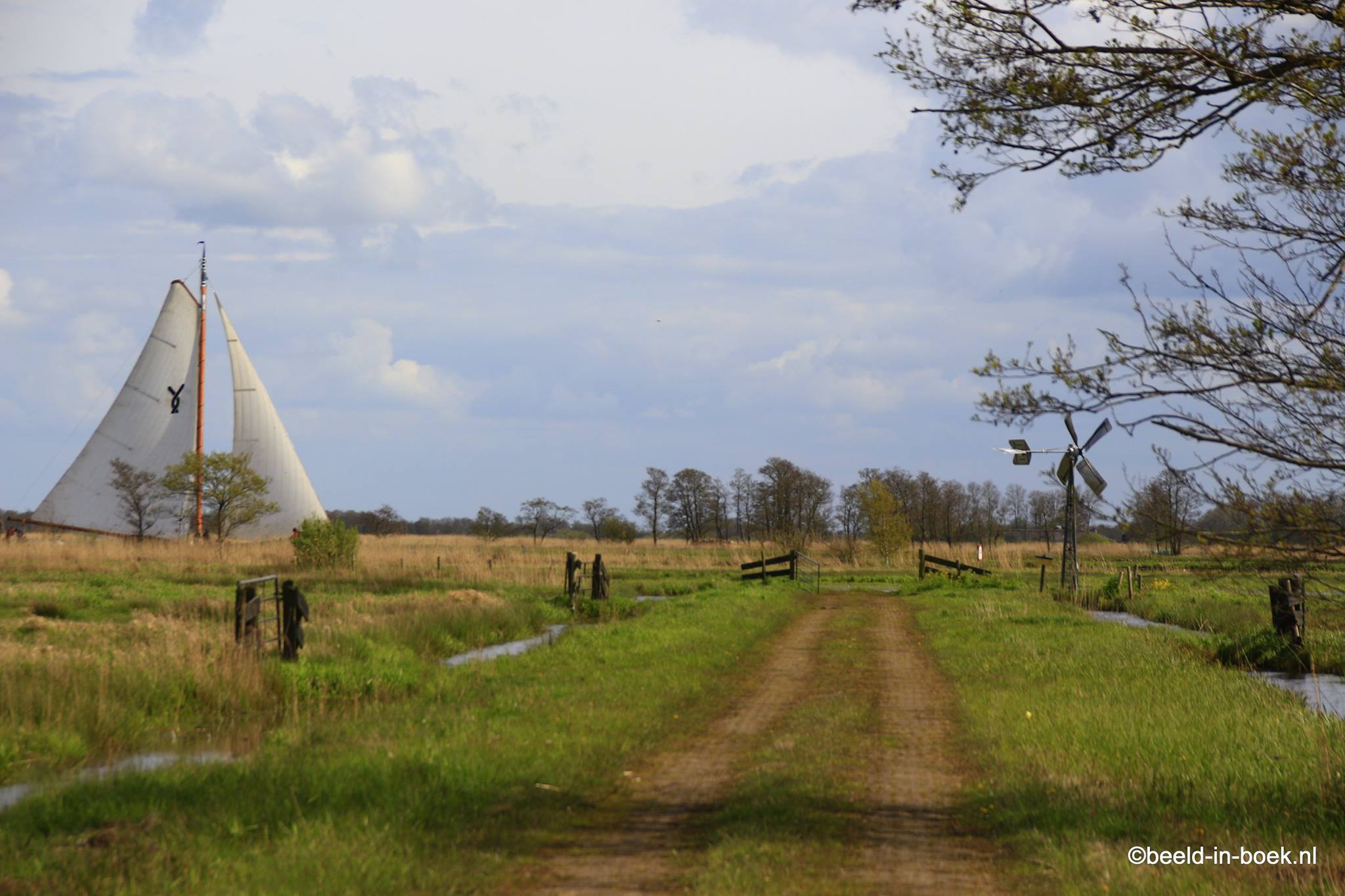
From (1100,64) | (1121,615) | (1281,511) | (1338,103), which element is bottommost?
(1121,615)

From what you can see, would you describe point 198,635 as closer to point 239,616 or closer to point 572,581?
point 239,616

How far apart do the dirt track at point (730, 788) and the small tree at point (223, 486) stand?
3870cm

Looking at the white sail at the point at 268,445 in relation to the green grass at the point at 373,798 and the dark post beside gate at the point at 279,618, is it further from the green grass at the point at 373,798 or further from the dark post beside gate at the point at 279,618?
the green grass at the point at 373,798

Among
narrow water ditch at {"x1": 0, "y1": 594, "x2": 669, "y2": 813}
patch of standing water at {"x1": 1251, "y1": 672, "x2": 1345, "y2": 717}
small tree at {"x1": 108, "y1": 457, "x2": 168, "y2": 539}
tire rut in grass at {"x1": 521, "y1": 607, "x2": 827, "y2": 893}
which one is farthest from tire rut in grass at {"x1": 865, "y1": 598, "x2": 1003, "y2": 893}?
small tree at {"x1": 108, "y1": 457, "x2": 168, "y2": 539}

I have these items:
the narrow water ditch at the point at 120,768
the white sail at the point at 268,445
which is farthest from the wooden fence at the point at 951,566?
the white sail at the point at 268,445

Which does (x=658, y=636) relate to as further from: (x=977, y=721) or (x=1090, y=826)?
Result: (x=1090, y=826)

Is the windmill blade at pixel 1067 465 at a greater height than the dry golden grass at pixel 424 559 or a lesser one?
greater

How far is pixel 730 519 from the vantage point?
333ft

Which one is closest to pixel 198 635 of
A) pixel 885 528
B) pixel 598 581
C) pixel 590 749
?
pixel 590 749

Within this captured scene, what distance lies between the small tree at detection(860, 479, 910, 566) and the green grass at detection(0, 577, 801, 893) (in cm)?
3769

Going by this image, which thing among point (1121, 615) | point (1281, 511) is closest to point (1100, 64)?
point (1281, 511)

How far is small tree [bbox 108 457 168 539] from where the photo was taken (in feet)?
161

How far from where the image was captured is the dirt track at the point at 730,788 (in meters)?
5.79

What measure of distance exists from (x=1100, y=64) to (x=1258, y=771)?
5715mm
